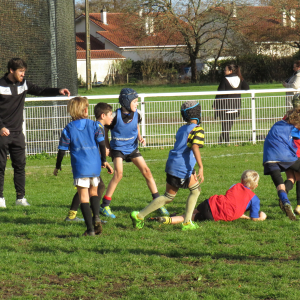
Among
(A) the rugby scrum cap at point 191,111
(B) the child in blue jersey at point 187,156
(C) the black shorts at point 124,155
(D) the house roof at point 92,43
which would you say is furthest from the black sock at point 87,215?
(D) the house roof at point 92,43

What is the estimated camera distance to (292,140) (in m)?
6.15

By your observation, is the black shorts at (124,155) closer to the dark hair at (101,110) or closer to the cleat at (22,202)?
the dark hair at (101,110)

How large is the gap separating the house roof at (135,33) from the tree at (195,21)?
127 cm

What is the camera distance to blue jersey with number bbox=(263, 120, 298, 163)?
6.02 meters

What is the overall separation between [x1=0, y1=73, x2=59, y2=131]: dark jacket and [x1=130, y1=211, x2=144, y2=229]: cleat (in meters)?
2.30

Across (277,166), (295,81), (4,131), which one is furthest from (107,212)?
(295,81)

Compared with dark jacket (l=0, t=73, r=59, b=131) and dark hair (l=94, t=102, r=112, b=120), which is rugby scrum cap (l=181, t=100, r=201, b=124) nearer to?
dark hair (l=94, t=102, r=112, b=120)

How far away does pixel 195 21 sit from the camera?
49.9 meters

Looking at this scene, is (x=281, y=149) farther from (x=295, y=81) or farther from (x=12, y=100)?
(x=295, y=81)

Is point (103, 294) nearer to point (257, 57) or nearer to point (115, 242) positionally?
point (115, 242)

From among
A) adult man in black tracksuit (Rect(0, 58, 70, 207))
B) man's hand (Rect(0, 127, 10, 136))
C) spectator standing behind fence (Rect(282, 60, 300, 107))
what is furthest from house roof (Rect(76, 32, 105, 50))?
man's hand (Rect(0, 127, 10, 136))

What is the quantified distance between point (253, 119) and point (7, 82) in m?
7.74

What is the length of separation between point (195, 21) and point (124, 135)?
45546 millimetres

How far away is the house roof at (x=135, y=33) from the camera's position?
5025 centimetres
